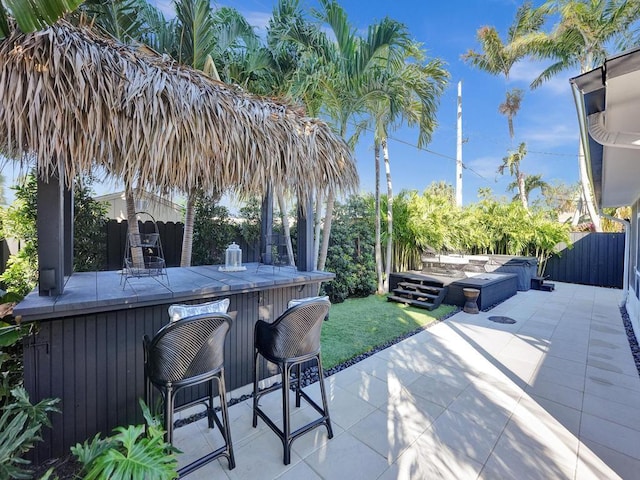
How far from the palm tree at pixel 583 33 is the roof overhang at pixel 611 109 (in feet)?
24.5

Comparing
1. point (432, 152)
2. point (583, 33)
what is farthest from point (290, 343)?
point (583, 33)

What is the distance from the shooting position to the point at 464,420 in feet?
9.12

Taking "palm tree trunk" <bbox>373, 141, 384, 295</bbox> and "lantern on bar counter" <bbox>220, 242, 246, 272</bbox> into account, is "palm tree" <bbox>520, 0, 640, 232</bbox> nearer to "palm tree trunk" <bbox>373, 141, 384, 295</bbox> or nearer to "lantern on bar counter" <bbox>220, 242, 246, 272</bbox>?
"palm tree trunk" <bbox>373, 141, 384, 295</bbox>

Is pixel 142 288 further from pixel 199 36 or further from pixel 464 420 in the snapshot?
pixel 199 36

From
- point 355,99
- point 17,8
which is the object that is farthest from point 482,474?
point 355,99

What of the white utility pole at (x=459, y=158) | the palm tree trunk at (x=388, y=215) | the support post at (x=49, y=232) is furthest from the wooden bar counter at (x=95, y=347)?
the white utility pole at (x=459, y=158)

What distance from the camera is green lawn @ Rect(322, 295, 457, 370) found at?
438cm

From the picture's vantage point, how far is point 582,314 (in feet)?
21.6

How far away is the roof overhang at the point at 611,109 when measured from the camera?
1805 millimetres

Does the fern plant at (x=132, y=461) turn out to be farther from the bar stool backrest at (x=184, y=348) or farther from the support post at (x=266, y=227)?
the support post at (x=266, y=227)

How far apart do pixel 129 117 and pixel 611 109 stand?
13.3 ft

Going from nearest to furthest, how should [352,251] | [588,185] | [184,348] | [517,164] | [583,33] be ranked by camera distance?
1. [184,348]
2. [352,251]
3. [583,33]
4. [588,185]
5. [517,164]

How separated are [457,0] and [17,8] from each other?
12.4 metres

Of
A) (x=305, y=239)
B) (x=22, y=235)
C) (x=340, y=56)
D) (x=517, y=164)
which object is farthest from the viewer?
(x=517, y=164)
